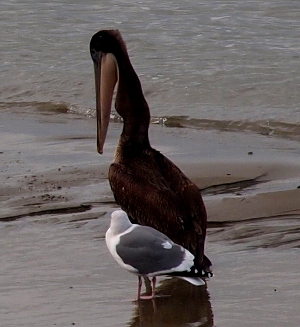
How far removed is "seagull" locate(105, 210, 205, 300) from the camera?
4.64m

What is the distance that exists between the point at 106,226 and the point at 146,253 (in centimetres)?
131

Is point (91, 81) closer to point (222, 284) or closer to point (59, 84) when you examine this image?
point (59, 84)

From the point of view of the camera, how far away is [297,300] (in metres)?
4.69

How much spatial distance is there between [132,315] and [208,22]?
916 cm

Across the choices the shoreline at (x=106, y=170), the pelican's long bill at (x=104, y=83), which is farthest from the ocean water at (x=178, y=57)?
the pelican's long bill at (x=104, y=83)

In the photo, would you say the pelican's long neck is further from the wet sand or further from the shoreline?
the shoreline

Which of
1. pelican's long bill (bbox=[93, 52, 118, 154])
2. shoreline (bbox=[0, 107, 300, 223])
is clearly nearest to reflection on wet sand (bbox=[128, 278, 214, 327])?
shoreline (bbox=[0, 107, 300, 223])

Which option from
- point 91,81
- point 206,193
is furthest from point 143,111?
point 91,81

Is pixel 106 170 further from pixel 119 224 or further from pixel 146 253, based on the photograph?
pixel 146 253

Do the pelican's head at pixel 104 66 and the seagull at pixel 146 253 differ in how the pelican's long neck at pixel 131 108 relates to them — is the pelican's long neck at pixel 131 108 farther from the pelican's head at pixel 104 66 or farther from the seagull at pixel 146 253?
the seagull at pixel 146 253

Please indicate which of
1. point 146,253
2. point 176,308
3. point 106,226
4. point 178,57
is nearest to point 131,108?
point 106,226

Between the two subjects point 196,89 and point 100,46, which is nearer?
point 100,46

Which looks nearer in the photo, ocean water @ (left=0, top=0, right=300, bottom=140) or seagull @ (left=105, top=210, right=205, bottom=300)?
seagull @ (left=105, top=210, right=205, bottom=300)

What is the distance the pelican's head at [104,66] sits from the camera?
6180 mm
